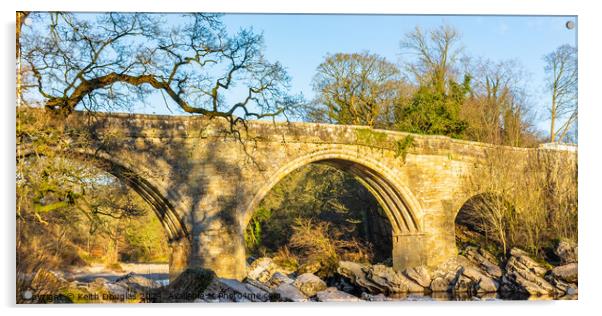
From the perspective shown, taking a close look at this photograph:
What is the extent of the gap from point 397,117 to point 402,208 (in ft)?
8.99

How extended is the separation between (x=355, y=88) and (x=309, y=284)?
5968 millimetres

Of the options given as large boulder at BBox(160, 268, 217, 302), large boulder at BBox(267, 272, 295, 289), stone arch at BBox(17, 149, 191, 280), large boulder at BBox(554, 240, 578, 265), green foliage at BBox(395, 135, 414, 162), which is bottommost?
large boulder at BBox(267, 272, 295, 289)

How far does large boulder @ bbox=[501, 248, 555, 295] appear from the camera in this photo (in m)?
14.0

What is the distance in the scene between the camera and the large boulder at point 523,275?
13972 millimetres

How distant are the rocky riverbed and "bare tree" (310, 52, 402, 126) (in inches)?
166

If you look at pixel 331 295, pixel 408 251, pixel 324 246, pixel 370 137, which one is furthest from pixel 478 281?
pixel 324 246

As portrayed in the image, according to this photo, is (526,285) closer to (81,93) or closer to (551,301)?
(551,301)

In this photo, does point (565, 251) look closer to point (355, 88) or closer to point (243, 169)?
point (243, 169)

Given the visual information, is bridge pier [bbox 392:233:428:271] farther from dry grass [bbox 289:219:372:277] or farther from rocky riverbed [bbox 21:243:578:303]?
dry grass [bbox 289:219:372:277]

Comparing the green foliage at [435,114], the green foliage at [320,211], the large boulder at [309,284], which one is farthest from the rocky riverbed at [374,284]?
the green foliage at [435,114]

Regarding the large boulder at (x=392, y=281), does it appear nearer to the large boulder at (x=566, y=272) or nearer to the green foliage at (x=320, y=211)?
the large boulder at (x=566, y=272)

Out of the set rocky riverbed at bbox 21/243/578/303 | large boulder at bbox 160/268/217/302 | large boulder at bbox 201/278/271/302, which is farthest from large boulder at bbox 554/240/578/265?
large boulder at bbox 160/268/217/302

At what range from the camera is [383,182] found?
58.4 feet

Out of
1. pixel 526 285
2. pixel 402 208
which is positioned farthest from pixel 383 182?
pixel 526 285
